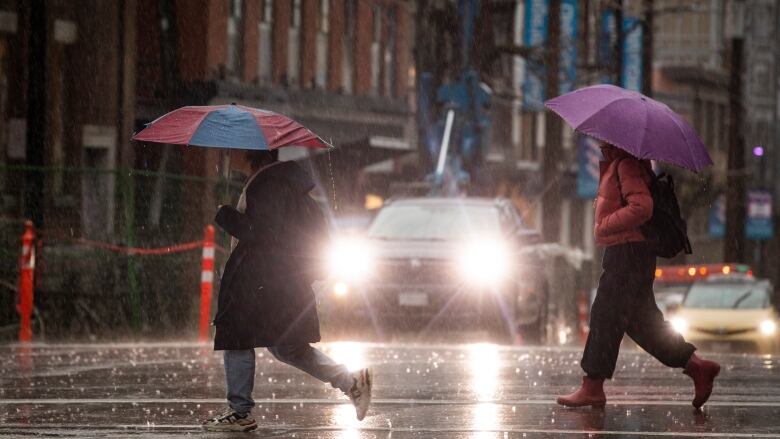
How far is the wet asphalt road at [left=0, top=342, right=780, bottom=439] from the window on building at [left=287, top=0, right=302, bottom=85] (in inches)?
854

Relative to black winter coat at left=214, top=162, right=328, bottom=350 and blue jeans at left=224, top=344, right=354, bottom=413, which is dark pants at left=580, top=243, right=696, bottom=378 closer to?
blue jeans at left=224, top=344, right=354, bottom=413

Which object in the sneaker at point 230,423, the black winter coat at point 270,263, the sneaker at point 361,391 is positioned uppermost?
the black winter coat at point 270,263

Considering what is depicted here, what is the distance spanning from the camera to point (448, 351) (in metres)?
15.4

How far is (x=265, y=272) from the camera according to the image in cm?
895

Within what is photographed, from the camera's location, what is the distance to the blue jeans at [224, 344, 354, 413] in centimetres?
901

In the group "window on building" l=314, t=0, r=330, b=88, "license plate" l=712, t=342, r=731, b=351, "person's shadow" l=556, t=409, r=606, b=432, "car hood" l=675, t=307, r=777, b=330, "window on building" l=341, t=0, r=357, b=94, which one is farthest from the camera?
"window on building" l=341, t=0, r=357, b=94

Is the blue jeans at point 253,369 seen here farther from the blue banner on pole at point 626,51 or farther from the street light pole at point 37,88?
the blue banner on pole at point 626,51

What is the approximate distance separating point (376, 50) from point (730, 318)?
60.1 feet

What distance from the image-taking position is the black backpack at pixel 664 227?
996cm

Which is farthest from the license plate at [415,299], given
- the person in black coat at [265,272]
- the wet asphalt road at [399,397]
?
the person in black coat at [265,272]

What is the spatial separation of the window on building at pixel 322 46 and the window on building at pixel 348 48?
2.71ft

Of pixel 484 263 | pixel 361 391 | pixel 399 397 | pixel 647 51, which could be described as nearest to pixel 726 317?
pixel 484 263

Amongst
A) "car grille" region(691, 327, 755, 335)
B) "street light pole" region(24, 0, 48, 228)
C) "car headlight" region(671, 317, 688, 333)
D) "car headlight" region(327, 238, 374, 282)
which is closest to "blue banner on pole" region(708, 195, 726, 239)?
"street light pole" region(24, 0, 48, 228)

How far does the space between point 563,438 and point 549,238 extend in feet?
83.7
